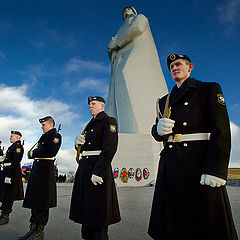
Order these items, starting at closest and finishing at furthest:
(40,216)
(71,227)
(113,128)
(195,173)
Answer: (195,173) → (113,128) → (40,216) → (71,227)

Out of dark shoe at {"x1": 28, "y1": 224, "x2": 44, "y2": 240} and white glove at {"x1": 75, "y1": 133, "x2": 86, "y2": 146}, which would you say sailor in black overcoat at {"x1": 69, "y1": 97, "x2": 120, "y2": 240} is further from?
dark shoe at {"x1": 28, "y1": 224, "x2": 44, "y2": 240}

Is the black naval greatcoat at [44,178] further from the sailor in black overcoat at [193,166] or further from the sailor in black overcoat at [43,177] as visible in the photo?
the sailor in black overcoat at [193,166]

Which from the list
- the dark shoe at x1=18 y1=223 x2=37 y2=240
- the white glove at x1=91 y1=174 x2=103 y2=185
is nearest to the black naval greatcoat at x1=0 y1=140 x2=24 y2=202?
the dark shoe at x1=18 y1=223 x2=37 y2=240

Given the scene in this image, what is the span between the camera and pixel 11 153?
14.1 feet

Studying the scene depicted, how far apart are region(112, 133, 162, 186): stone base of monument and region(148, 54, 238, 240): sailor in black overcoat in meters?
8.79

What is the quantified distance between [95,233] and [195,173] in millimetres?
1401

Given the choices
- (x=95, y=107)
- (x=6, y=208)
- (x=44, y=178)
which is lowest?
(x=6, y=208)

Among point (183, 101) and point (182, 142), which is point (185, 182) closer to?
point (182, 142)

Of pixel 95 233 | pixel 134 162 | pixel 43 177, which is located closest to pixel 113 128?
pixel 95 233

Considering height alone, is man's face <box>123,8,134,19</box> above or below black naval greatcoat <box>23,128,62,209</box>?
above

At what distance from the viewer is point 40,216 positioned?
10.2 ft

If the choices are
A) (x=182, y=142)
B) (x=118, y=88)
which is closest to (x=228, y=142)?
(x=182, y=142)

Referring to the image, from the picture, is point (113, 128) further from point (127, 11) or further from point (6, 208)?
point (127, 11)

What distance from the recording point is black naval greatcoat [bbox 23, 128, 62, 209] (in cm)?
321
